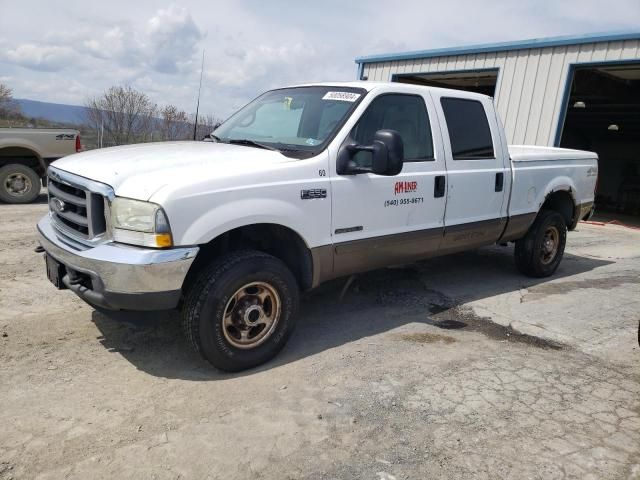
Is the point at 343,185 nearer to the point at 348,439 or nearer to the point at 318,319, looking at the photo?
the point at 318,319

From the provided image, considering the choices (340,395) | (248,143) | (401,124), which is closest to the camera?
(340,395)

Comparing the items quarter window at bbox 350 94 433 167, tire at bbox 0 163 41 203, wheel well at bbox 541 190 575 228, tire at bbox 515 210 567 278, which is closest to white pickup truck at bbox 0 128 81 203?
tire at bbox 0 163 41 203

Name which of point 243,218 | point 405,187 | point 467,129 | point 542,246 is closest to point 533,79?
point 542,246

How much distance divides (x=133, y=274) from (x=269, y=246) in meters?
1.14

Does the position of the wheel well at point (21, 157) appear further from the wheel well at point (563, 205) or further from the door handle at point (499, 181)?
the wheel well at point (563, 205)

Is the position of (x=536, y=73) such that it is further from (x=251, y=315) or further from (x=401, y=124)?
(x=251, y=315)

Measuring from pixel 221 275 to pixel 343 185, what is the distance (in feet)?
3.81

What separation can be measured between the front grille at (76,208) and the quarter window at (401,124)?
1.85m

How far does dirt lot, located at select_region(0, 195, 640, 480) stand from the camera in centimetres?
261

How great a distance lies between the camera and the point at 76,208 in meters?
3.49

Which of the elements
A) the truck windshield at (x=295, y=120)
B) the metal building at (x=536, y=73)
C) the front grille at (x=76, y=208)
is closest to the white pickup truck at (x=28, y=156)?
the truck windshield at (x=295, y=120)

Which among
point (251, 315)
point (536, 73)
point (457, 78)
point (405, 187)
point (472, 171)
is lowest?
point (251, 315)

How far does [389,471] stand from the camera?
2.55 metres

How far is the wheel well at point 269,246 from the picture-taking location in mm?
3557
